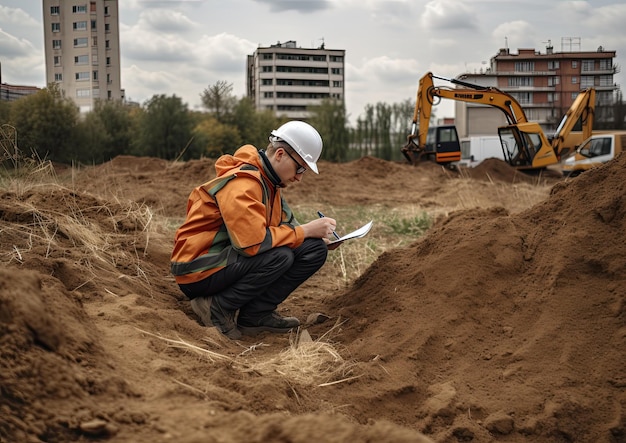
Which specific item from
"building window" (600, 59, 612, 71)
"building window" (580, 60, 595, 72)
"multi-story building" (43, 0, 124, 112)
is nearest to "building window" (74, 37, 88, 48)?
"multi-story building" (43, 0, 124, 112)

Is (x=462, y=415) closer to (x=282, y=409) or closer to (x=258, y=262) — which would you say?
(x=282, y=409)

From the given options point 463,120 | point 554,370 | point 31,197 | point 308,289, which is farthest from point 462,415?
point 463,120

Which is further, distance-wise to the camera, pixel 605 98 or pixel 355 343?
pixel 605 98

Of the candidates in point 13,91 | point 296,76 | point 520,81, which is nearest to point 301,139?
point 13,91

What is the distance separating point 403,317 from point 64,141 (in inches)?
396

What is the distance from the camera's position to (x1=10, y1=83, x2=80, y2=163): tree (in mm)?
8672

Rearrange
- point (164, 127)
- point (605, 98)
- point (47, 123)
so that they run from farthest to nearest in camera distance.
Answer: point (605, 98) → point (164, 127) → point (47, 123)

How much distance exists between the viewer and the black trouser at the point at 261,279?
4156mm

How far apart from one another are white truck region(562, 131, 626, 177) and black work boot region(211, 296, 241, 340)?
15904 mm

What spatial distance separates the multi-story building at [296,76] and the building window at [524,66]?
37329mm

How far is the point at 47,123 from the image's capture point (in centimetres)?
987

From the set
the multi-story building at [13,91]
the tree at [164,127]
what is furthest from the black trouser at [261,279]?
the tree at [164,127]

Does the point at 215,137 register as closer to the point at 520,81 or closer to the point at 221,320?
the point at 520,81

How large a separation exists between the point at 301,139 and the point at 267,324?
137 cm
